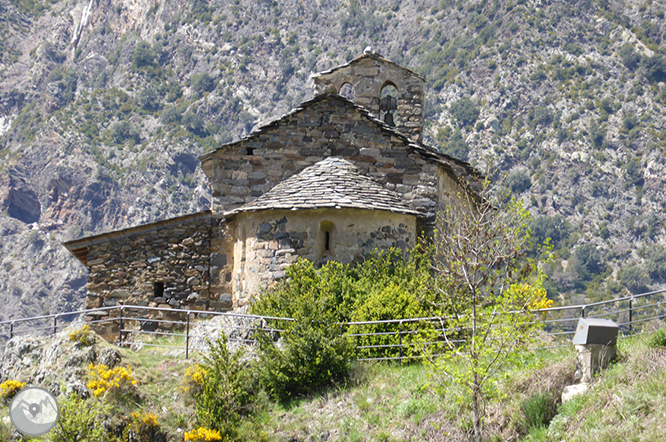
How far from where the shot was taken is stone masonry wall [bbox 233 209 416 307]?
603 inches

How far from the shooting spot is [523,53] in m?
81.2

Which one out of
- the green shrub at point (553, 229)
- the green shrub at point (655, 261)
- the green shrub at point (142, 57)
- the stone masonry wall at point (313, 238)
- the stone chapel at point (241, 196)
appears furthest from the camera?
the green shrub at point (142, 57)

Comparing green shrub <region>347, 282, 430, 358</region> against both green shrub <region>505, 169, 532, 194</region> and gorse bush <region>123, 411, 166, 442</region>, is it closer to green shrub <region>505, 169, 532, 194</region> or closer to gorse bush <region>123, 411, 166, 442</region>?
gorse bush <region>123, 411, 166, 442</region>

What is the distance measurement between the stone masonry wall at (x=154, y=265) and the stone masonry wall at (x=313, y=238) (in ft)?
6.70

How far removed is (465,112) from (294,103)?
25.4 meters

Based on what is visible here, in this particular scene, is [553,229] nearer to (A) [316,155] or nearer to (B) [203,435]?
(A) [316,155]

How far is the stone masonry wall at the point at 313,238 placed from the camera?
1533 cm

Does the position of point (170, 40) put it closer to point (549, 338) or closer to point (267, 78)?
point (267, 78)

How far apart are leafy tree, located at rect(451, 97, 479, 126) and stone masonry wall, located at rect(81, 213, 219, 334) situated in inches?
2492

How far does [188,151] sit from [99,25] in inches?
1532

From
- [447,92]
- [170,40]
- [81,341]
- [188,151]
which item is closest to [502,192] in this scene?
[81,341]

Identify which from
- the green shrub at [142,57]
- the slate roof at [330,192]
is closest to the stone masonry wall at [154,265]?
the slate roof at [330,192]

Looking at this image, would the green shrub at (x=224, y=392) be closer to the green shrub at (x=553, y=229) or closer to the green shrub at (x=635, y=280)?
the green shrub at (x=635, y=280)

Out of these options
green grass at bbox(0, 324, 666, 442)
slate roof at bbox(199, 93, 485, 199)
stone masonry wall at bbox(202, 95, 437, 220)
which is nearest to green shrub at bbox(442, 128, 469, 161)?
slate roof at bbox(199, 93, 485, 199)
